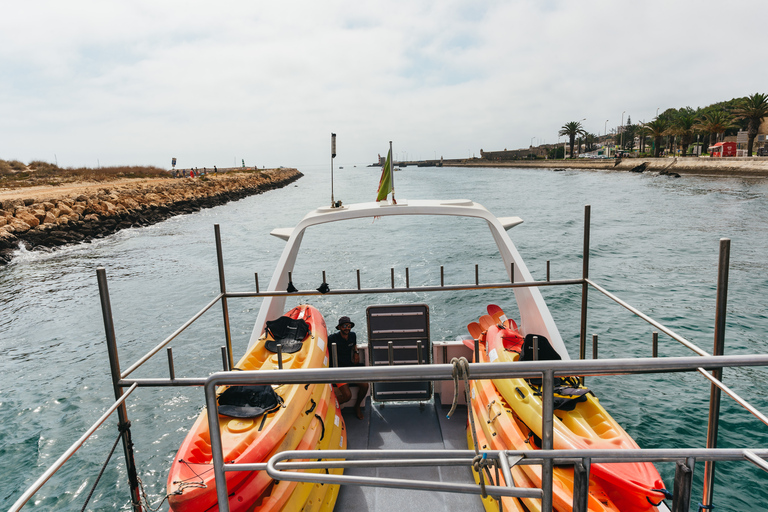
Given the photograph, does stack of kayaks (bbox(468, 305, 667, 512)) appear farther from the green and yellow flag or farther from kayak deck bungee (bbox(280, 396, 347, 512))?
the green and yellow flag

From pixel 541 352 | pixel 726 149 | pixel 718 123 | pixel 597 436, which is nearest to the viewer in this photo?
pixel 597 436

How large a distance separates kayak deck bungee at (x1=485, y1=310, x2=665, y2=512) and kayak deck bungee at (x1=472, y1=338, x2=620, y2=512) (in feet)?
0.26

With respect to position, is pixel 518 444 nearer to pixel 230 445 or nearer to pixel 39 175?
pixel 230 445

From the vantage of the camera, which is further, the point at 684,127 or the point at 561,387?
the point at 684,127

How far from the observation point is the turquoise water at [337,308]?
26.0ft

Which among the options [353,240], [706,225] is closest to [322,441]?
[353,240]

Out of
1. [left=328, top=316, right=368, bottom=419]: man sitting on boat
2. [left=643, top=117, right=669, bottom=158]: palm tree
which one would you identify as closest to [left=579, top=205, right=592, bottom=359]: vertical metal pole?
[left=328, top=316, right=368, bottom=419]: man sitting on boat

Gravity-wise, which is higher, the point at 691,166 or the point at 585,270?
the point at 691,166

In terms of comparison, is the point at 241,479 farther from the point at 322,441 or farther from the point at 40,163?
the point at 40,163

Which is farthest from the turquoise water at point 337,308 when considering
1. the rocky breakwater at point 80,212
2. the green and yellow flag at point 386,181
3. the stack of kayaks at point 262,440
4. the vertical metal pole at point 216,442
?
the vertical metal pole at point 216,442

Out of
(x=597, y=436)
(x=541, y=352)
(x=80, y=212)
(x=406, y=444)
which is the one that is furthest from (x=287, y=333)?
(x=80, y=212)

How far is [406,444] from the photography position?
17.0 feet

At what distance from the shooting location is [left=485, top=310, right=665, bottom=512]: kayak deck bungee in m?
2.92

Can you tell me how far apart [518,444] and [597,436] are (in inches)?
23.9
